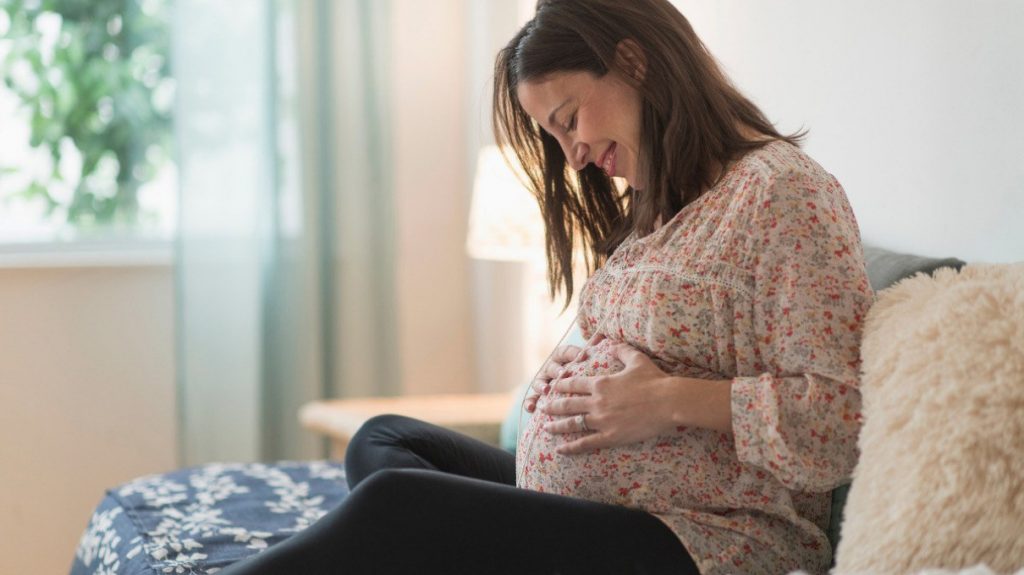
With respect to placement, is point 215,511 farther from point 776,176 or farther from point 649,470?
point 776,176

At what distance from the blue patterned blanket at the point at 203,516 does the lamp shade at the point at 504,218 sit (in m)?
0.65

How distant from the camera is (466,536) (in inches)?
46.0

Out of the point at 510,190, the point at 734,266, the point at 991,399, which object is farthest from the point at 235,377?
the point at 991,399

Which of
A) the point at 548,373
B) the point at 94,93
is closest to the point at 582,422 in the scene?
the point at 548,373

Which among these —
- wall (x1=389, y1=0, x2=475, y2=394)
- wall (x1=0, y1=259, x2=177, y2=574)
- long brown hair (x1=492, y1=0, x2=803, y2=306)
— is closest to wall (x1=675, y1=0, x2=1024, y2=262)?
long brown hair (x1=492, y1=0, x2=803, y2=306)

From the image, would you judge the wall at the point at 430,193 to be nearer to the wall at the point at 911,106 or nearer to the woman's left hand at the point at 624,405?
the wall at the point at 911,106

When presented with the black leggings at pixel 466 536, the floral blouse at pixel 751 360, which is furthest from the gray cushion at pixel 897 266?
the black leggings at pixel 466 536

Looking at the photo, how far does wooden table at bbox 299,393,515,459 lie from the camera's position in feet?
7.59

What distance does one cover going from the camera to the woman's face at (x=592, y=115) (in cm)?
143

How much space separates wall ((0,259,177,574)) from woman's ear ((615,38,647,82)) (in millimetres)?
1956

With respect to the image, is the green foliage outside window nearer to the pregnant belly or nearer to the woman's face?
the woman's face

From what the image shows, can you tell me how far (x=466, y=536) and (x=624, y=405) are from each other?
238 mm

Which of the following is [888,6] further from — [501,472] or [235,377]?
[235,377]

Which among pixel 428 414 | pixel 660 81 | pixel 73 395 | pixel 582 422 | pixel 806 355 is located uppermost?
pixel 660 81
